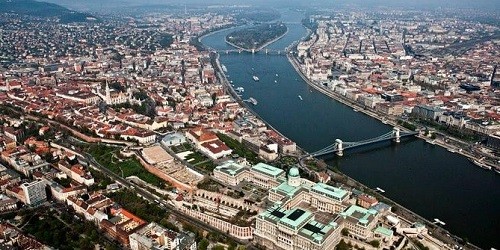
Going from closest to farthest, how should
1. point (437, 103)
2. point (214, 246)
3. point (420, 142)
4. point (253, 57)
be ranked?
point (214, 246) → point (420, 142) → point (437, 103) → point (253, 57)

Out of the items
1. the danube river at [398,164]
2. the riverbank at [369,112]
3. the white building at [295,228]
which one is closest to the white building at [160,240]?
the white building at [295,228]

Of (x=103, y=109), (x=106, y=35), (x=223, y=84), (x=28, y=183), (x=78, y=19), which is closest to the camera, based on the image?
(x=28, y=183)

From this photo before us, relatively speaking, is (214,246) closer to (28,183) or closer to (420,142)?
(28,183)

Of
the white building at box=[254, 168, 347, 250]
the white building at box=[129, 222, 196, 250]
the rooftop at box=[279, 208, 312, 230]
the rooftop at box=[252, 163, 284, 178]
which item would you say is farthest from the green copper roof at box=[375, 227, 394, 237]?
the white building at box=[129, 222, 196, 250]

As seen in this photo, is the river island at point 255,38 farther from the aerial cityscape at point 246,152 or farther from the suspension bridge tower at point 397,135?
the suspension bridge tower at point 397,135

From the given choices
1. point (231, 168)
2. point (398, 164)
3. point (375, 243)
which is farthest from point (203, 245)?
point (398, 164)

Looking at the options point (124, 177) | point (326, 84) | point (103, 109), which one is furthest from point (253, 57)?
point (124, 177)

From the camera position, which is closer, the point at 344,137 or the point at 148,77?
the point at 344,137
